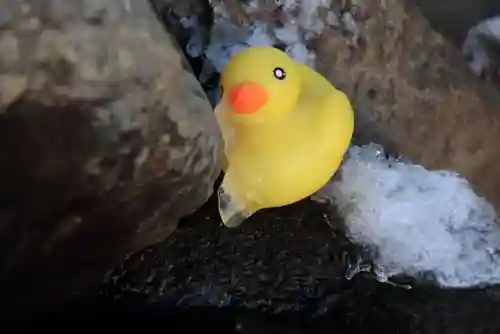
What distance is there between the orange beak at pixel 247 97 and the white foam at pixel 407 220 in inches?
9.9

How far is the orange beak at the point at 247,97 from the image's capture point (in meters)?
0.93

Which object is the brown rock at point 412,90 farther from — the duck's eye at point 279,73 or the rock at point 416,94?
the duck's eye at point 279,73

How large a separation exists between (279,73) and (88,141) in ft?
0.88

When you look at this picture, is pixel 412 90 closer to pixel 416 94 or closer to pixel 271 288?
pixel 416 94

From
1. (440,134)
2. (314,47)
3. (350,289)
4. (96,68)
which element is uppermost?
(96,68)

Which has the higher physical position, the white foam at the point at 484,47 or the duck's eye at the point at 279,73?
the duck's eye at the point at 279,73

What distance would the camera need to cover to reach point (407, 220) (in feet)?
3.79

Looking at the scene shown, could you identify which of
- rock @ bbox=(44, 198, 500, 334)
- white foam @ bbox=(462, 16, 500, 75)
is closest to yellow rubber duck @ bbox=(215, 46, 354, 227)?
rock @ bbox=(44, 198, 500, 334)

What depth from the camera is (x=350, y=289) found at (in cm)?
114

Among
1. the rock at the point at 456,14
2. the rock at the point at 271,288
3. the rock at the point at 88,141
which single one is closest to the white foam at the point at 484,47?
the rock at the point at 456,14

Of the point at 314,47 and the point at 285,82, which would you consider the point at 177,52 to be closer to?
A: the point at 285,82

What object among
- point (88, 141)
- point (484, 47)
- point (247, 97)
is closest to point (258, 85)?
point (247, 97)

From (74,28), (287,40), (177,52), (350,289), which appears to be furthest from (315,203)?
(74,28)

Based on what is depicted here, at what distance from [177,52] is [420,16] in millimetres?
416
